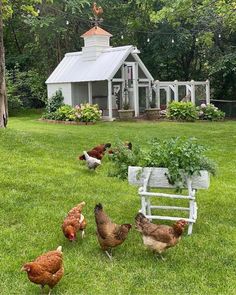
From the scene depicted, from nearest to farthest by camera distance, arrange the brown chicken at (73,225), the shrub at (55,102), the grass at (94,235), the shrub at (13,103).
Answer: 1. the grass at (94,235)
2. the brown chicken at (73,225)
3. the shrub at (55,102)
4. the shrub at (13,103)

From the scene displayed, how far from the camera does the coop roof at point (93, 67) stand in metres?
20.9

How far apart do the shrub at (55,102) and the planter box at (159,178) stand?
1659 centimetres

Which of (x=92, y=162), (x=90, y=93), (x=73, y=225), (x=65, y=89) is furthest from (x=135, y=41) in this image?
(x=73, y=225)

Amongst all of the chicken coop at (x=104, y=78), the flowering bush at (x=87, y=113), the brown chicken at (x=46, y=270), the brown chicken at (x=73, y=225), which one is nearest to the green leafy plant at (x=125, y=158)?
the brown chicken at (x=73, y=225)

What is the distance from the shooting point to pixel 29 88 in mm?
27125

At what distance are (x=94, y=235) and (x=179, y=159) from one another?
133 centimetres

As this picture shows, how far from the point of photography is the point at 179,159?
5438mm

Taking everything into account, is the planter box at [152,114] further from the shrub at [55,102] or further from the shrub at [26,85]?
the shrub at [26,85]

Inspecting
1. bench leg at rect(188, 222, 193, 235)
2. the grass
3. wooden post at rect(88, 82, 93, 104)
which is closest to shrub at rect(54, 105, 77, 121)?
wooden post at rect(88, 82, 93, 104)

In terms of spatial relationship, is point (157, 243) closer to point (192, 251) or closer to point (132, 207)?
point (192, 251)

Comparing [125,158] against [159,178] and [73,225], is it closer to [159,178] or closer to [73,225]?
[159,178]

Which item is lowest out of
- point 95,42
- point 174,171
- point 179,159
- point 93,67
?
point 174,171

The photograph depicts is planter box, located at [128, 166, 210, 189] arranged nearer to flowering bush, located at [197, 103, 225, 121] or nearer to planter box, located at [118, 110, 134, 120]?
planter box, located at [118, 110, 134, 120]

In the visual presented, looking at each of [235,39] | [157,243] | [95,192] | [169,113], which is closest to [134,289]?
[157,243]
